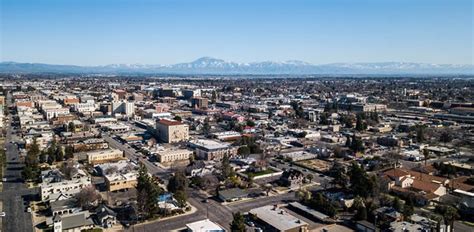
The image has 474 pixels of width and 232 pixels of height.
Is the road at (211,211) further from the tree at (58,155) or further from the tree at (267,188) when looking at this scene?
the tree at (58,155)

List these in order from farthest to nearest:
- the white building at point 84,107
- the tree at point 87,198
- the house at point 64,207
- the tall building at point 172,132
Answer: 1. the white building at point 84,107
2. the tall building at point 172,132
3. the tree at point 87,198
4. the house at point 64,207

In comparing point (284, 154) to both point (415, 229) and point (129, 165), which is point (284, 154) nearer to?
point (129, 165)

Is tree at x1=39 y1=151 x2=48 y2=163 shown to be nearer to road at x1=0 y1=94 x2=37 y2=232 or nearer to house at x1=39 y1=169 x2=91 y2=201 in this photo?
road at x1=0 y1=94 x2=37 y2=232

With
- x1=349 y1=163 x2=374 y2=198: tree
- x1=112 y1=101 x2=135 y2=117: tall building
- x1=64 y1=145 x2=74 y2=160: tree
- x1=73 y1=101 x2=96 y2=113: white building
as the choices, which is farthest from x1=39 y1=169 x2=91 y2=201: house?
x1=73 y1=101 x2=96 y2=113: white building

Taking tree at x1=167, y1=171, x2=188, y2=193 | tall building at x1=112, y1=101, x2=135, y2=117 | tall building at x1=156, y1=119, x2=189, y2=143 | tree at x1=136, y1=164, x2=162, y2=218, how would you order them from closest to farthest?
tree at x1=136, y1=164, x2=162, y2=218 → tree at x1=167, y1=171, x2=188, y2=193 → tall building at x1=156, y1=119, x2=189, y2=143 → tall building at x1=112, y1=101, x2=135, y2=117

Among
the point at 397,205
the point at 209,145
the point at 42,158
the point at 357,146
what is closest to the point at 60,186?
the point at 42,158

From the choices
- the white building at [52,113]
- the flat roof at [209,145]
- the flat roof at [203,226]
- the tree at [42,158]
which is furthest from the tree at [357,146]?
the white building at [52,113]
